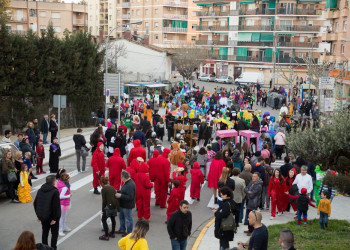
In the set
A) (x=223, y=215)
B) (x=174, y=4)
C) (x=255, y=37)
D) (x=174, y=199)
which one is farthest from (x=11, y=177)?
(x=174, y=4)

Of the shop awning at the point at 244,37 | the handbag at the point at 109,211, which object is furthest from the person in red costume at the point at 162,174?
the shop awning at the point at 244,37

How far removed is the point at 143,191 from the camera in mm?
11078

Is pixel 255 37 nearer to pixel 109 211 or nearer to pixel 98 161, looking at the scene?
pixel 98 161

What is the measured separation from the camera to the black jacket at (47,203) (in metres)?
8.96

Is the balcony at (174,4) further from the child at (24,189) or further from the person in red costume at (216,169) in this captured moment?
the child at (24,189)

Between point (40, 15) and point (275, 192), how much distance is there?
6712 cm

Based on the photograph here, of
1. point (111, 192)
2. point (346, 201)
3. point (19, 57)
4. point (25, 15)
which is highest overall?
point (25, 15)

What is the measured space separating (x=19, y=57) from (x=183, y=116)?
9.73 meters

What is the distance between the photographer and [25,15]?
71250mm

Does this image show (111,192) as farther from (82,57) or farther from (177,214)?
(82,57)

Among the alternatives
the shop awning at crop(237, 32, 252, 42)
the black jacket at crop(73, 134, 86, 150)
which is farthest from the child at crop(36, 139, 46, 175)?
the shop awning at crop(237, 32, 252, 42)

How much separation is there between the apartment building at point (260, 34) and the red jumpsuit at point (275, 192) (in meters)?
56.3

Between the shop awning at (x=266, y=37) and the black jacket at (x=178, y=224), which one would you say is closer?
the black jacket at (x=178, y=224)

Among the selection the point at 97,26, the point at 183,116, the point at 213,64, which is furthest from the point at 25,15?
the point at 183,116
